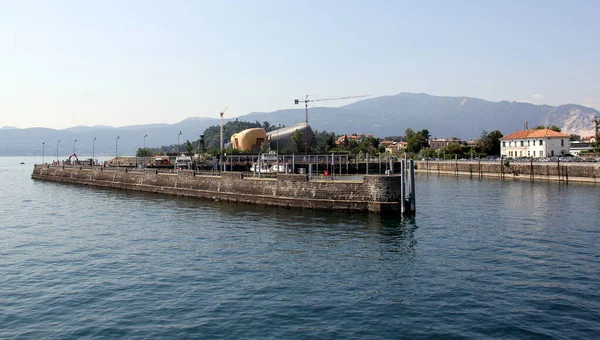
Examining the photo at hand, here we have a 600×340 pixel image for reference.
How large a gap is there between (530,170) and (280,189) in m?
56.3

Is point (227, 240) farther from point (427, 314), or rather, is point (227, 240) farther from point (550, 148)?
point (550, 148)

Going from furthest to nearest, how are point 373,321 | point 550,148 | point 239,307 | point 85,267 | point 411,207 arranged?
point 550,148 → point 411,207 → point 85,267 → point 239,307 → point 373,321

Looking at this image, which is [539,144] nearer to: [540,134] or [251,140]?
[540,134]

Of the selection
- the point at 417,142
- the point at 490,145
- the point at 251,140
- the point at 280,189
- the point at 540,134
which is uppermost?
the point at 251,140

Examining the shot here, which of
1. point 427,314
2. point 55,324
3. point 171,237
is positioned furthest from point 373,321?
point 171,237

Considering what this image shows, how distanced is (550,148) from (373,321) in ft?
345

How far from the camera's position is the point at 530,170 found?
8612 centimetres

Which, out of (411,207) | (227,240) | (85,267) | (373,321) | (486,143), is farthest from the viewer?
(486,143)

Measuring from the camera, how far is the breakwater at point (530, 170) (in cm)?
7469

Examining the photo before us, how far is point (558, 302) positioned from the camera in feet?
62.2

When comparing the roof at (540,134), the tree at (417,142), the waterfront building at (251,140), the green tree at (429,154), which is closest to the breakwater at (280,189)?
the roof at (540,134)

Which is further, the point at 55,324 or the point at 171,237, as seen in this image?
the point at 171,237

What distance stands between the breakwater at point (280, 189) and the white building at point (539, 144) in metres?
79.6

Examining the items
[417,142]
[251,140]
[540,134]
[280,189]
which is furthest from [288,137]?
[280,189]
